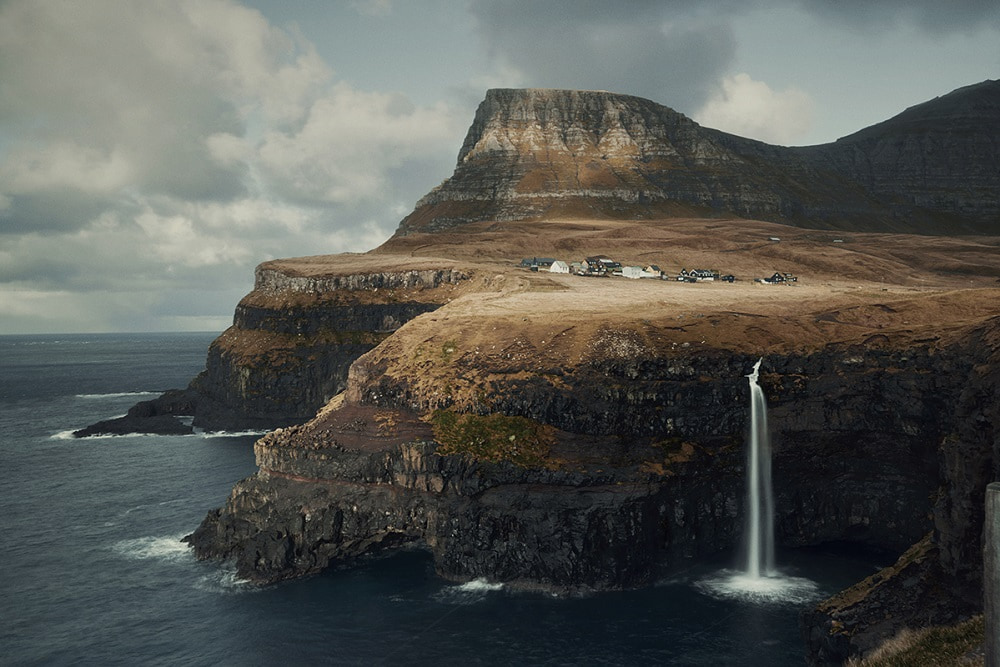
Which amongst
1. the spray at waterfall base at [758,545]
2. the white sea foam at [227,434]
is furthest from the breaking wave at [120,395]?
the spray at waterfall base at [758,545]

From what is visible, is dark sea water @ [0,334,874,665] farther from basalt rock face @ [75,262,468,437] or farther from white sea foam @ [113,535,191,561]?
basalt rock face @ [75,262,468,437]

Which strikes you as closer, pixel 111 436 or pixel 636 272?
pixel 111 436

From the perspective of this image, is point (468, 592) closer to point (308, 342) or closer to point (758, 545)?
point (758, 545)

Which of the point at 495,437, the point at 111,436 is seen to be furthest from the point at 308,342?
the point at 495,437

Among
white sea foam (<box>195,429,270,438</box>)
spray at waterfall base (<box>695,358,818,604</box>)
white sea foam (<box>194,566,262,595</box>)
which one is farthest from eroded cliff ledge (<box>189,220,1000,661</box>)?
white sea foam (<box>195,429,270,438</box>)

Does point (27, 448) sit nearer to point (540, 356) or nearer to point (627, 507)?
point (540, 356)

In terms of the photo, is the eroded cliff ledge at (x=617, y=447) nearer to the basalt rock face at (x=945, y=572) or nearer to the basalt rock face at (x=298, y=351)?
the basalt rock face at (x=945, y=572)

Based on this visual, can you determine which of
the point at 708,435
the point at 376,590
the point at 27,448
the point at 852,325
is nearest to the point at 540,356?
the point at 708,435
